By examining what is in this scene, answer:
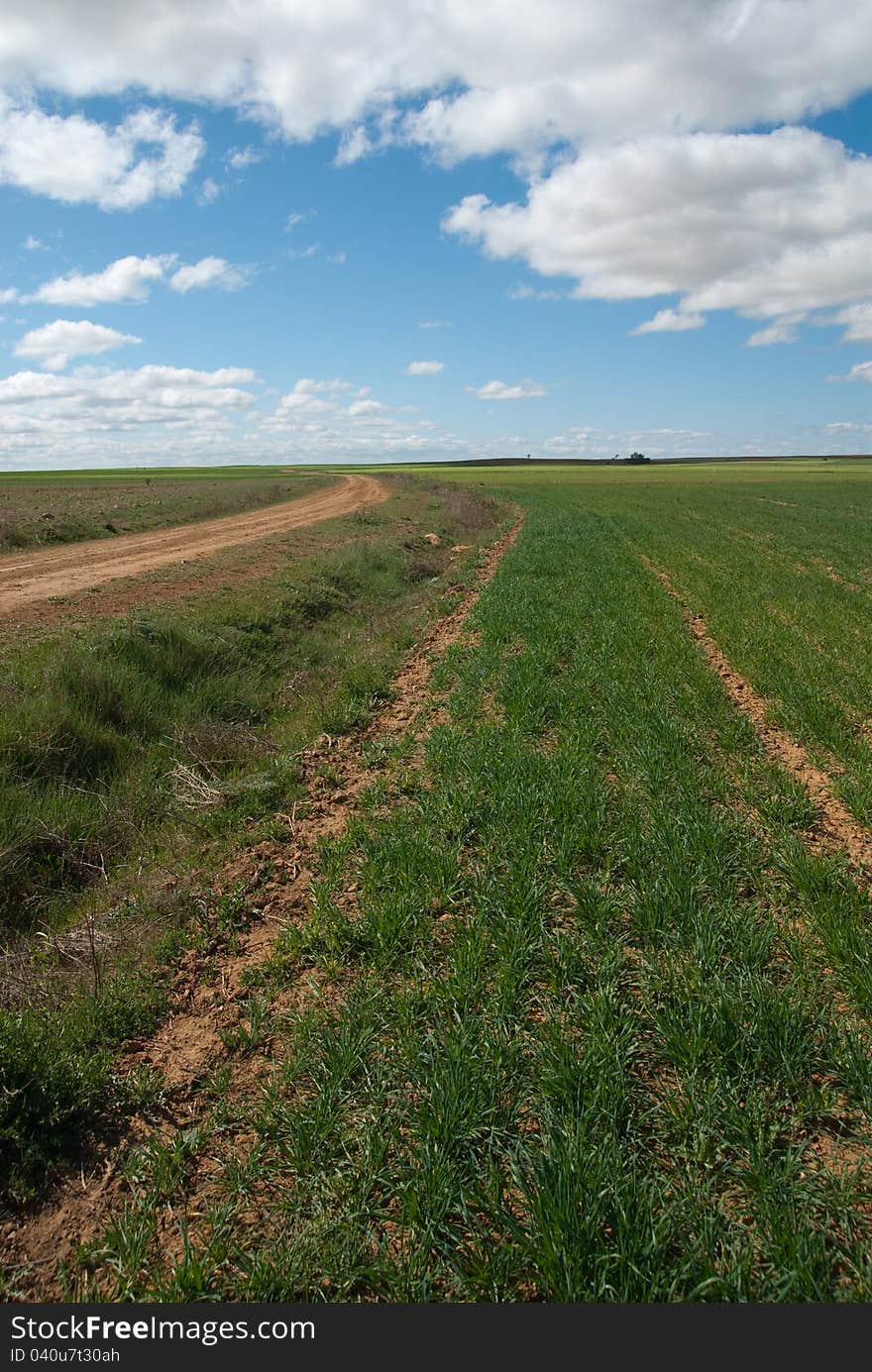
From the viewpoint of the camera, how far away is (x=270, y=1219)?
2.72m

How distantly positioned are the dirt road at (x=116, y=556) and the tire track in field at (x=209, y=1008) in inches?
330

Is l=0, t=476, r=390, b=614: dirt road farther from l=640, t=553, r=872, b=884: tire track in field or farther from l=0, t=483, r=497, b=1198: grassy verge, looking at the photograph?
l=640, t=553, r=872, b=884: tire track in field

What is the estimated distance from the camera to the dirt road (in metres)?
14.3

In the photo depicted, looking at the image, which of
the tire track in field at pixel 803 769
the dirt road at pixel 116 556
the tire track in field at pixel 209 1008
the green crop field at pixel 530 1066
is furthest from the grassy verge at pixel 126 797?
the tire track in field at pixel 803 769

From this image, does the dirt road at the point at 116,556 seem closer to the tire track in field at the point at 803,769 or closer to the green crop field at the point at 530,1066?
the green crop field at the point at 530,1066

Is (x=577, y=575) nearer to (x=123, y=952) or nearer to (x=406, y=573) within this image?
(x=406, y=573)

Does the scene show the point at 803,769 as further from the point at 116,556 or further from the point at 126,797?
the point at 116,556

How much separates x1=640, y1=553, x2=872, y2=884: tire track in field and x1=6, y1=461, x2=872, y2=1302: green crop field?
7.5 inches

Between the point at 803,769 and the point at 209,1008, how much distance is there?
5.81 meters

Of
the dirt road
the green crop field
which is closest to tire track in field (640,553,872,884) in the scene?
the green crop field

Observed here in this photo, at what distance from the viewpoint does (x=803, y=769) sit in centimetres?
669

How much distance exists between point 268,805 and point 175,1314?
4.43 meters

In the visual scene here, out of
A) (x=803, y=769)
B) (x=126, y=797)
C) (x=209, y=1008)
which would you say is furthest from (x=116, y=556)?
(x=803, y=769)

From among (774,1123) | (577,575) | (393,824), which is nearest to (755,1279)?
(774,1123)
